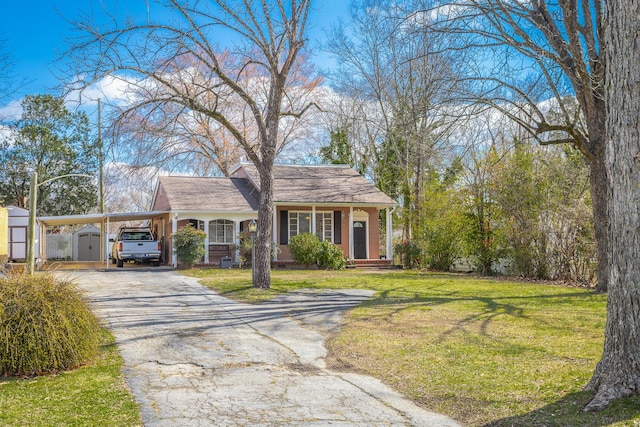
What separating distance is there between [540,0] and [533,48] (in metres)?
2.26

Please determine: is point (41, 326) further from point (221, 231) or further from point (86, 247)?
point (86, 247)

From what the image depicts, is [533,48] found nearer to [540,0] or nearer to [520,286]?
[540,0]

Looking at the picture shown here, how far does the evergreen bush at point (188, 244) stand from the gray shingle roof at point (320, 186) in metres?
4.06

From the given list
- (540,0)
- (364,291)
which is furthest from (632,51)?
(364,291)

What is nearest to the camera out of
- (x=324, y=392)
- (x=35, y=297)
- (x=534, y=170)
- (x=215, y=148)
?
(x=324, y=392)

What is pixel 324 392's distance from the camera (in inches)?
222

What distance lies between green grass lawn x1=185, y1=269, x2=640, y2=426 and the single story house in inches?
412

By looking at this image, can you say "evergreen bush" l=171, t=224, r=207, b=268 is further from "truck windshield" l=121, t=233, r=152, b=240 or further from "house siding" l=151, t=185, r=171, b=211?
"truck windshield" l=121, t=233, r=152, b=240

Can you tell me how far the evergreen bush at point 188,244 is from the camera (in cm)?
Answer: 2183

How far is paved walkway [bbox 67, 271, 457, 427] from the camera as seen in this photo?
16.1 feet

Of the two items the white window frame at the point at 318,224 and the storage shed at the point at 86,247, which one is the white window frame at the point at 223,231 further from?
the storage shed at the point at 86,247

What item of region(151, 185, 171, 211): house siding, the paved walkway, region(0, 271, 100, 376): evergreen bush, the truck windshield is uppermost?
region(151, 185, 171, 211): house siding

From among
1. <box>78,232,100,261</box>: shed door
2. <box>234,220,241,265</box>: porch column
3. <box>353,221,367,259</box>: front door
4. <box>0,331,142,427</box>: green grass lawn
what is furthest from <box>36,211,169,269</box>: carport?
<box>0,331,142,427</box>: green grass lawn

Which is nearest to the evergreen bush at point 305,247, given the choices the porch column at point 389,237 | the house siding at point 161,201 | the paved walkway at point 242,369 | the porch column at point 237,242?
the porch column at point 237,242
